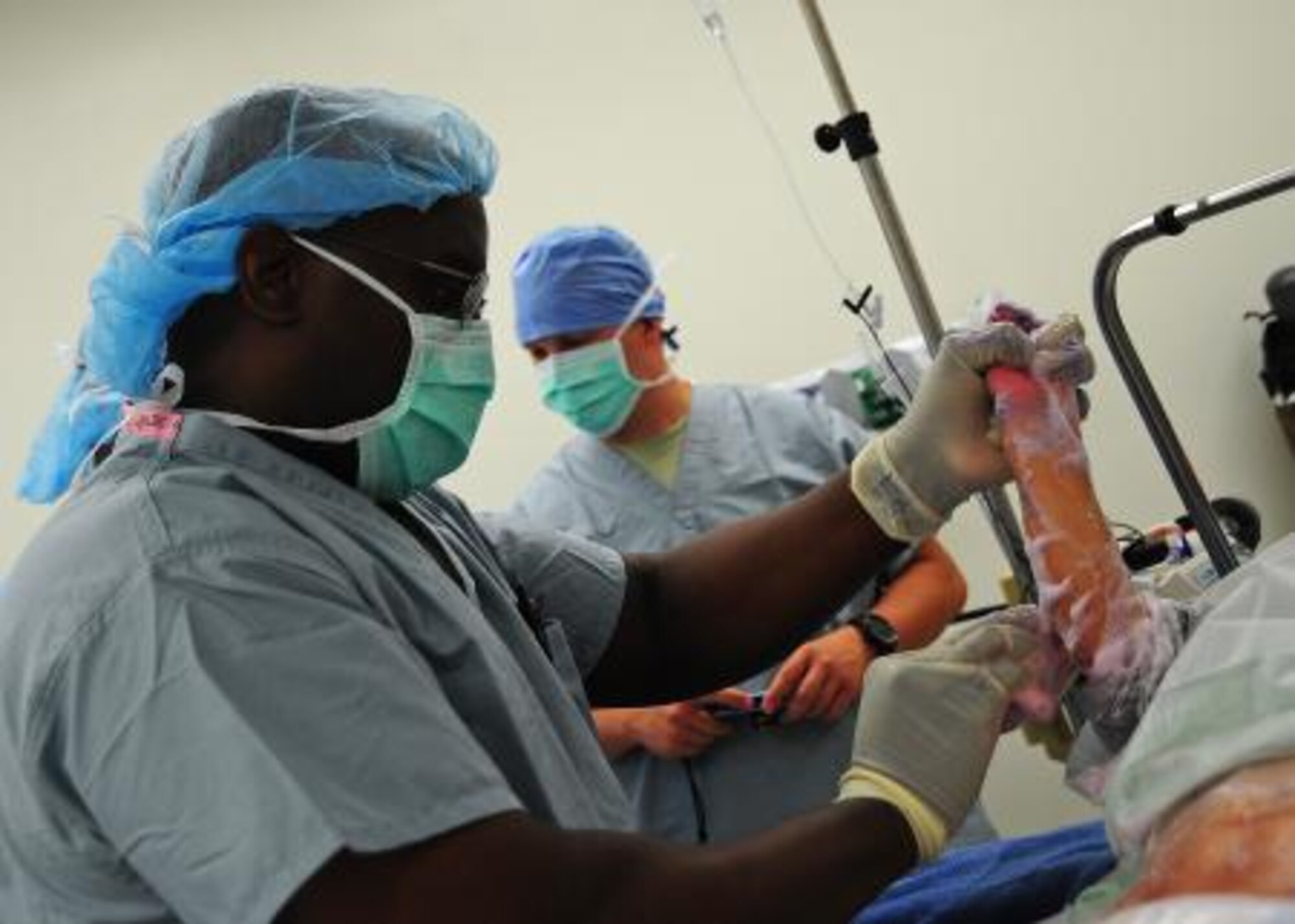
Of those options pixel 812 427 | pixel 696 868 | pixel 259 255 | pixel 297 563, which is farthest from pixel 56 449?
pixel 812 427

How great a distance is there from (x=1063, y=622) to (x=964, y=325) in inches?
12.9

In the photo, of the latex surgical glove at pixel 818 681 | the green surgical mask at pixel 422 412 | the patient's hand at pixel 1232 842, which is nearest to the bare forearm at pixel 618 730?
the latex surgical glove at pixel 818 681

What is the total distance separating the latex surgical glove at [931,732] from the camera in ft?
2.78

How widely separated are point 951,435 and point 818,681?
1.81 ft

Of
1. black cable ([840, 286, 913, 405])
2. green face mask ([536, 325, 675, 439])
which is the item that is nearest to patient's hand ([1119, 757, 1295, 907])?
black cable ([840, 286, 913, 405])

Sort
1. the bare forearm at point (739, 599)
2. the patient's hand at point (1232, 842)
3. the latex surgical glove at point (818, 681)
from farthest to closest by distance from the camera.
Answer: the latex surgical glove at point (818, 681)
the bare forearm at point (739, 599)
the patient's hand at point (1232, 842)

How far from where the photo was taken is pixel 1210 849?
692mm

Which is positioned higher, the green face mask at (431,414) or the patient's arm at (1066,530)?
the green face mask at (431,414)

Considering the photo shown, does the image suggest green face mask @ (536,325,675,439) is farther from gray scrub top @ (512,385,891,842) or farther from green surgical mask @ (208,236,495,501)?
green surgical mask @ (208,236,495,501)

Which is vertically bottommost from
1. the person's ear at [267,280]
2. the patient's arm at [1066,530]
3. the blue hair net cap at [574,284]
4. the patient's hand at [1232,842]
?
the patient's hand at [1232,842]

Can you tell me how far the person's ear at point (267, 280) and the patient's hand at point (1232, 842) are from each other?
27.1 inches

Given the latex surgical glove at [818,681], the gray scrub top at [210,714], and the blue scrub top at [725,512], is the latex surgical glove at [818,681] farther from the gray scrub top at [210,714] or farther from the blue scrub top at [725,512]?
the gray scrub top at [210,714]

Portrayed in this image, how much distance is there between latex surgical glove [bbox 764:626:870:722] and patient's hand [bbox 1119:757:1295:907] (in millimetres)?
871

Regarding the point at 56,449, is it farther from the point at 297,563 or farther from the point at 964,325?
the point at 964,325
